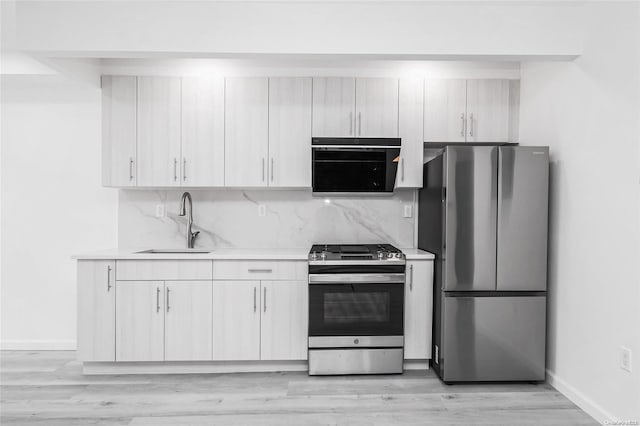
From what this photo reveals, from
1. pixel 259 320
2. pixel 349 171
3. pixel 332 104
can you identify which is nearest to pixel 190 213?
pixel 259 320

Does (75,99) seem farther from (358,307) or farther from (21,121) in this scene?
(358,307)

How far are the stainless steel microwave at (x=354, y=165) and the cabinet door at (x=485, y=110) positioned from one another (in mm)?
745

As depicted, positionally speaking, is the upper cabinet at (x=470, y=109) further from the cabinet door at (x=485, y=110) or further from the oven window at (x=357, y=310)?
the oven window at (x=357, y=310)

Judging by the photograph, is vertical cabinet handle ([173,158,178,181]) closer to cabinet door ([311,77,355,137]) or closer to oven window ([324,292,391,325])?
cabinet door ([311,77,355,137])

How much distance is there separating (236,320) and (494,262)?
77.2 inches

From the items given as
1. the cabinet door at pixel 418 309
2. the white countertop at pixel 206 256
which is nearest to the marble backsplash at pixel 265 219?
the white countertop at pixel 206 256

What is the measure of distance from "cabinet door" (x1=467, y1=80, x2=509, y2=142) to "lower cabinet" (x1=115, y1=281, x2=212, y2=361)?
2570mm

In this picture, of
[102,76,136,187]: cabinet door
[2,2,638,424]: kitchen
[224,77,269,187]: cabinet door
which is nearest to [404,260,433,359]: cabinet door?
[2,2,638,424]: kitchen

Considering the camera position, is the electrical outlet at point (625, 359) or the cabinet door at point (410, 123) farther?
the cabinet door at point (410, 123)

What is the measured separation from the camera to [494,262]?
2.92 meters

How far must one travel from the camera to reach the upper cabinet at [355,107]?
3447 mm

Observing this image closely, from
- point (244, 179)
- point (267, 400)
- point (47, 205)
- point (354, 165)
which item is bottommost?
point (267, 400)

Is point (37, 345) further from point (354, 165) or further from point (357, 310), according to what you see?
point (354, 165)

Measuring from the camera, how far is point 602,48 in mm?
2527
